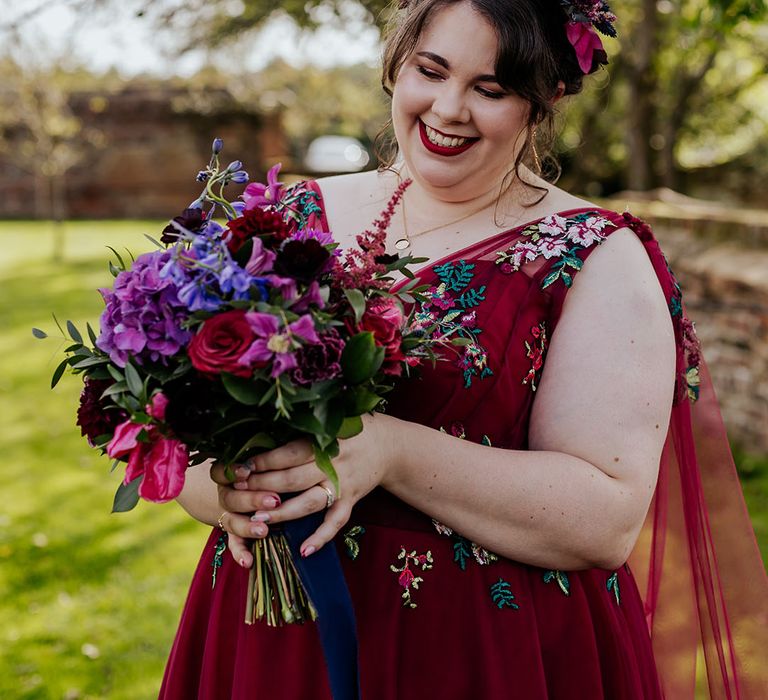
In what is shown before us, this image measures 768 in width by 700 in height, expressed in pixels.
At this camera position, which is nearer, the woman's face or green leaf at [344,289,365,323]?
green leaf at [344,289,365,323]

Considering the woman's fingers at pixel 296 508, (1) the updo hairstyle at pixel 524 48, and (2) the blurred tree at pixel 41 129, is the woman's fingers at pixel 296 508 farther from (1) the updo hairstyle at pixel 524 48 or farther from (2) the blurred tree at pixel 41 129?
(2) the blurred tree at pixel 41 129

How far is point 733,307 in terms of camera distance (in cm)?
634

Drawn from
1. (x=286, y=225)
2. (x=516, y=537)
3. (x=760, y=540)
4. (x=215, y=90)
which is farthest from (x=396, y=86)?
(x=215, y=90)

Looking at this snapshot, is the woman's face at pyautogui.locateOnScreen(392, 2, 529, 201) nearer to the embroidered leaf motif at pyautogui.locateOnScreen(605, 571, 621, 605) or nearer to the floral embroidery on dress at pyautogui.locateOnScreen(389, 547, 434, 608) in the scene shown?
the floral embroidery on dress at pyautogui.locateOnScreen(389, 547, 434, 608)

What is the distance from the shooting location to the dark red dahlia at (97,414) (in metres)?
1.71

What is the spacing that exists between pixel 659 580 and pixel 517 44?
1494 millimetres

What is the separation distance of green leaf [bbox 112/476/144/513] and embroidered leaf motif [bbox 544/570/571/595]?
916 millimetres

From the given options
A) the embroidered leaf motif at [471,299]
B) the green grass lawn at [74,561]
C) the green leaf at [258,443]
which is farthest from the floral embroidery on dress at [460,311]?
the green grass lawn at [74,561]

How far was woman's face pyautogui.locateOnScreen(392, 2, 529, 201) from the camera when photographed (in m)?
2.04

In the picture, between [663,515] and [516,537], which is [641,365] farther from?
[663,515]

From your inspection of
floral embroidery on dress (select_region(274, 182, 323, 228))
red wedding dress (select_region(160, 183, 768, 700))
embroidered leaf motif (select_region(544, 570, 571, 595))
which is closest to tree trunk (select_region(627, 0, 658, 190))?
floral embroidery on dress (select_region(274, 182, 323, 228))

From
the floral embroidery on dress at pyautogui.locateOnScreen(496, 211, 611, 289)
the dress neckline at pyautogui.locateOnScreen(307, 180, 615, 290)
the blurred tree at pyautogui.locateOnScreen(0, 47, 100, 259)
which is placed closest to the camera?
the floral embroidery on dress at pyautogui.locateOnScreen(496, 211, 611, 289)

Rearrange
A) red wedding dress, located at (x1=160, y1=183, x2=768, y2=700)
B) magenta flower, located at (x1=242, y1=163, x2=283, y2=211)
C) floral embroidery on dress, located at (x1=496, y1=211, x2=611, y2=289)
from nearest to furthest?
magenta flower, located at (x1=242, y1=163, x2=283, y2=211), red wedding dress, located at (x1=160, y1=183, x2=768, y2=700), floral embroidery on dress, located at (x1=496, y1=211, x2=611, y2=289)

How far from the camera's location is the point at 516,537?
76.8 inches
